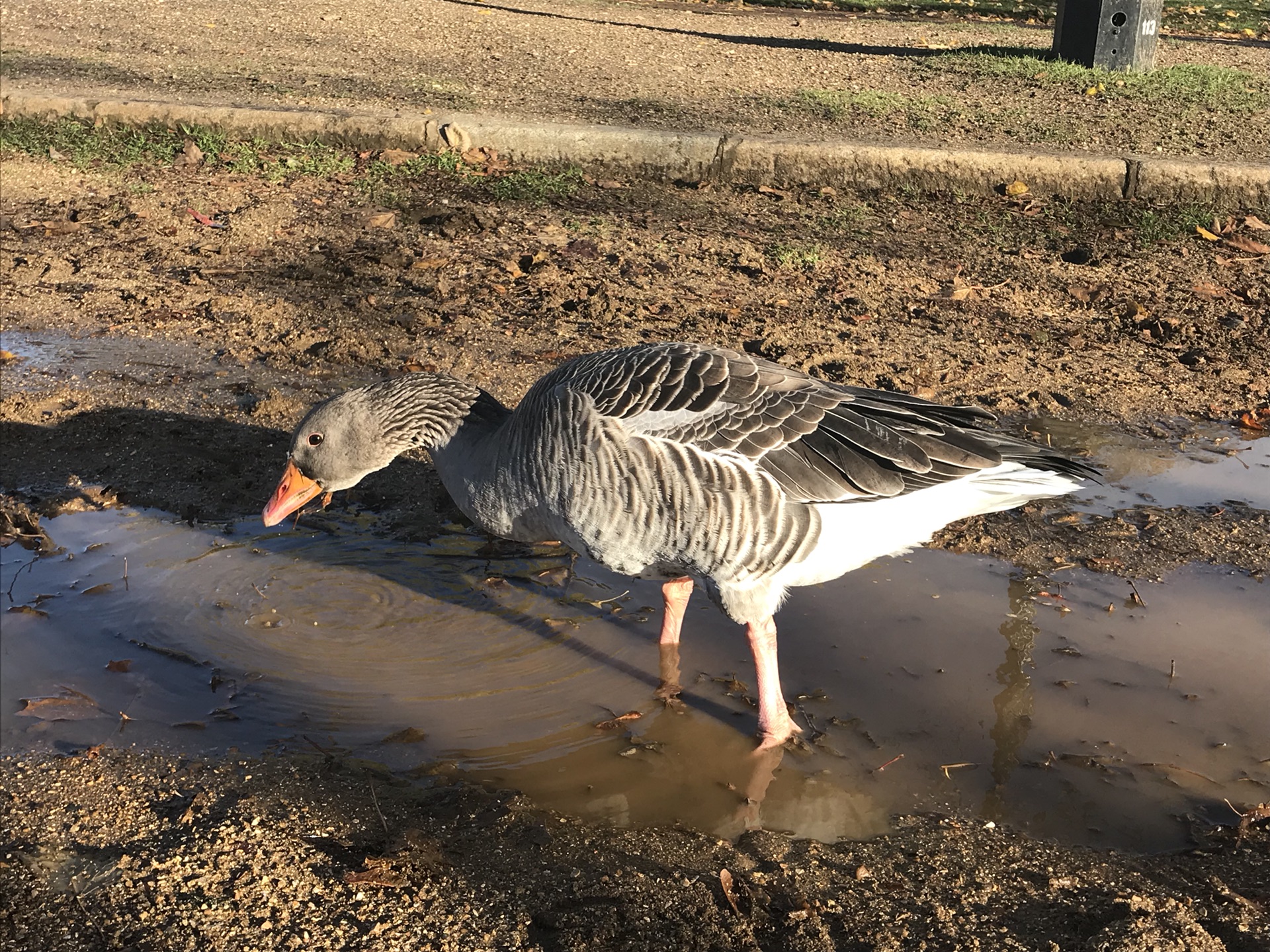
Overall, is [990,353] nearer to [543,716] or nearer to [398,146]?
[543,716]

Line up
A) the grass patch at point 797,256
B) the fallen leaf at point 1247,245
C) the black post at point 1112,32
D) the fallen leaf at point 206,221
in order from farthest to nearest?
1. the black post at point 1112,32
2. the fallen leaf at point 206,221
3. the fallen leaf at point 1247,245
4. the grass patch at point 797,256

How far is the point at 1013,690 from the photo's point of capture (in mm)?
4406

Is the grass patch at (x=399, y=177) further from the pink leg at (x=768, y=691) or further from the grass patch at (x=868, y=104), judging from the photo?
the pink leg at (x=768, y=691)

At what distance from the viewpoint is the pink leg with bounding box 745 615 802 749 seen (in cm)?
416

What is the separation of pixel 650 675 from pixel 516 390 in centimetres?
218

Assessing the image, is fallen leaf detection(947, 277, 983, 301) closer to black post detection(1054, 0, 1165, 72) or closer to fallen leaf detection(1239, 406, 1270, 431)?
fallen leaf detection(1239, 406, 1270, 431)

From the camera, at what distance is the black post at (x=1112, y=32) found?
36.9ft

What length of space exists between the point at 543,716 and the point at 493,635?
540 millimetres

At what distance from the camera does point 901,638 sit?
4.73m

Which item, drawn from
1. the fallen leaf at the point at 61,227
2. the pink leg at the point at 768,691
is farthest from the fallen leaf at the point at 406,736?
the fallen leaf at the point at 61,227

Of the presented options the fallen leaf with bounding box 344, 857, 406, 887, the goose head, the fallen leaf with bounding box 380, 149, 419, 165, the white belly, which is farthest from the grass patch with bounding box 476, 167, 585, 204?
the fallen leaf with bounding box 344, 857, 406, 887

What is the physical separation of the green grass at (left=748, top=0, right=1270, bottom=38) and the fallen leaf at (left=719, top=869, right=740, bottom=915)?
15515 mm

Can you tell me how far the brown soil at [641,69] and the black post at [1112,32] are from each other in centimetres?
52

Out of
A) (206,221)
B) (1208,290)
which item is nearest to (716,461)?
(1208,290)
